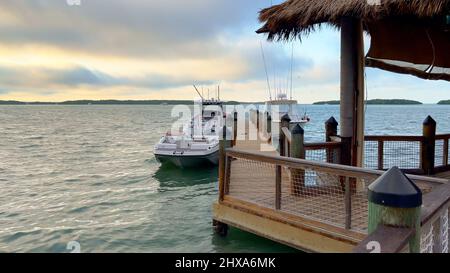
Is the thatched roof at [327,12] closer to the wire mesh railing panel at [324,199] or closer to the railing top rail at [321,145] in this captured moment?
the railing top rail at [321,145]

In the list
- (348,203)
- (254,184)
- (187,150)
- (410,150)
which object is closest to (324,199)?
(348,203)

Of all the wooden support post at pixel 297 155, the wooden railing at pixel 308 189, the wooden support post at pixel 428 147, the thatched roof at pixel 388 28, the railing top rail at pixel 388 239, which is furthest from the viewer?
the wooden support post at pixel 428 147

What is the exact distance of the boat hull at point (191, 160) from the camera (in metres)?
Result: 15.1

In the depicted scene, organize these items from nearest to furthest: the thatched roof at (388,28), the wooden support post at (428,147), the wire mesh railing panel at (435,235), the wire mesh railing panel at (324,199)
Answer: the wire mesh railing panel at (435,235) < the wire mesh railing panel at (324,199) < the thatched roof at (388,28) < the wooden support post at (428,147)

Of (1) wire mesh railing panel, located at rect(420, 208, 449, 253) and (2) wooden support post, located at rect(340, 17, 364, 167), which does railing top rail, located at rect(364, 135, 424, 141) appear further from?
(1) wire mesh railing panel, located at rect(420, 208, 449, 253)

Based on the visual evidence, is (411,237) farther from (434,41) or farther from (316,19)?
(434,41)

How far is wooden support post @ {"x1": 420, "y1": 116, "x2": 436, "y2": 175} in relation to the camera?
731 cm

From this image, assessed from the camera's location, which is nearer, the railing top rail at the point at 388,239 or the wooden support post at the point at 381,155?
the railing top rail at the point at 388,239

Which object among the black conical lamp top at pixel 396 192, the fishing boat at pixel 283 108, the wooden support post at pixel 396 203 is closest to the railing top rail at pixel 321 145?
the wooden support post at pixel 396 203

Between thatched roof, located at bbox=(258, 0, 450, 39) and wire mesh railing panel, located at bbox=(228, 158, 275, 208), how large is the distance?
2281 millimetres

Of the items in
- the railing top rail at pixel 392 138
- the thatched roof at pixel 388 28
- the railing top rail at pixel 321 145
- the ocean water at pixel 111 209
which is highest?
the thatched roof at pixel 388 28

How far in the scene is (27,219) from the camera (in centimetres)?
951

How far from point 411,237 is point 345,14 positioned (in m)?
4.18
